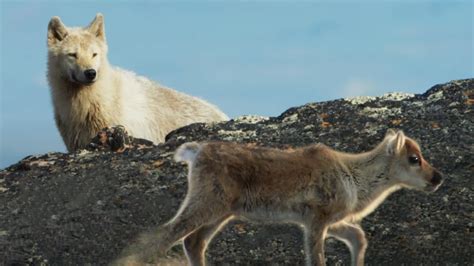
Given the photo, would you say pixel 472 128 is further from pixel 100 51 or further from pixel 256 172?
pixel 100 51

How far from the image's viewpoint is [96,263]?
1251cm

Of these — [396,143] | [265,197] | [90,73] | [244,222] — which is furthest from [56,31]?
[265,197]

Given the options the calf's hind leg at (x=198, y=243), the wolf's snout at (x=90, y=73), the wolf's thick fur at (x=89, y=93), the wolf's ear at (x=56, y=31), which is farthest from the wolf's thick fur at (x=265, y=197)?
the wolf's ear at (x=56, y=31)

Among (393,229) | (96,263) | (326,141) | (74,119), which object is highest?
(74,119)

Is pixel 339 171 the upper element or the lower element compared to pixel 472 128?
lower

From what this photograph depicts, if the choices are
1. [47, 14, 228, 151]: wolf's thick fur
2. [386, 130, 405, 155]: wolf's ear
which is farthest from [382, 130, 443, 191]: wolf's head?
[47, 14, 228, 151]: wolf's thick fur

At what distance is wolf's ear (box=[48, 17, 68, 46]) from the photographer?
68.8 ft

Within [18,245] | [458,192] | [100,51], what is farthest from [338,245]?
[100,51]

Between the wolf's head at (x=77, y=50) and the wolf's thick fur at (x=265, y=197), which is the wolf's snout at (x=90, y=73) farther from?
the wolf's thick fur at (x=265, y=197)

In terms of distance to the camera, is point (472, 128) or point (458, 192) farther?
point (472, 128)

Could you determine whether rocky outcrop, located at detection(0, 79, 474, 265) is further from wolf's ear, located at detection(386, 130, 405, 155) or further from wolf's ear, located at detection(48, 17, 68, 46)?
wolf's ear, located at detection(48, 17, 68, 46)

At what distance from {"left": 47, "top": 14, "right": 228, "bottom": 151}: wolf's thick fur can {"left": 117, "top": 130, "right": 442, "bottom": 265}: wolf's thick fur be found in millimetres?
9280

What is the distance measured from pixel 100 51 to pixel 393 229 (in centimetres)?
984

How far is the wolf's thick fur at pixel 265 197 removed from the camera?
11.1 metres
